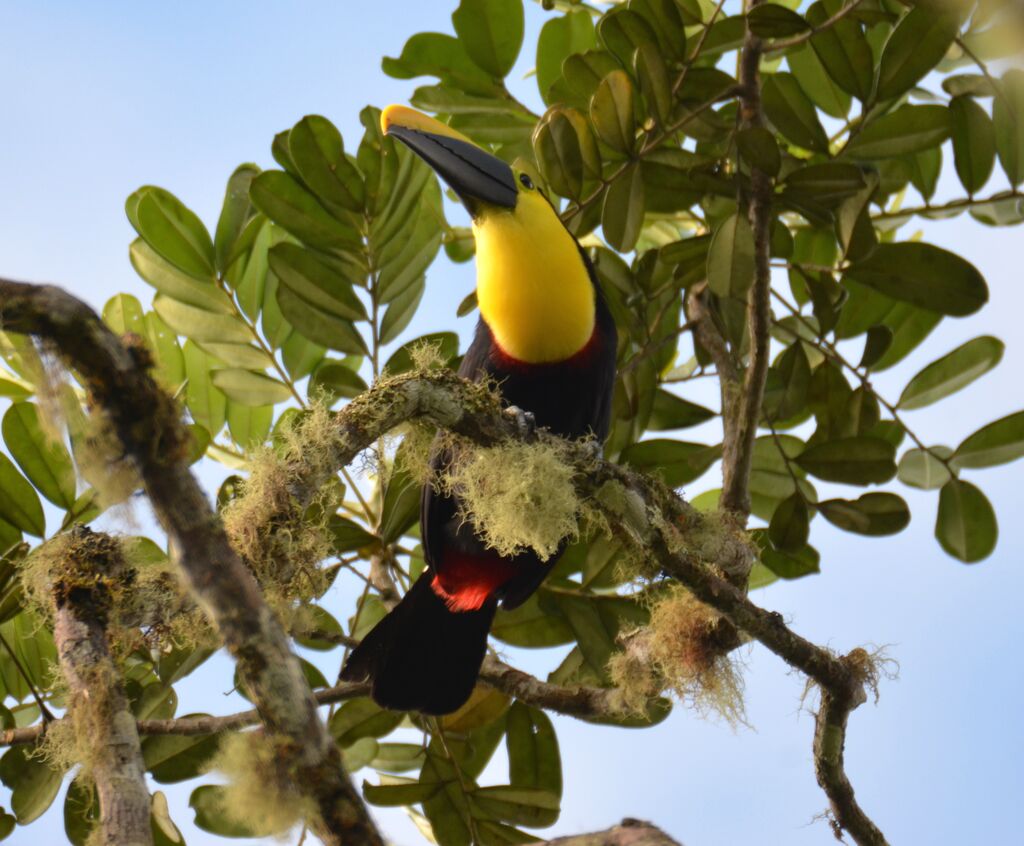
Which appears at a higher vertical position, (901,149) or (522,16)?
(522,16)

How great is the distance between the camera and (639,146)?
2713 mm

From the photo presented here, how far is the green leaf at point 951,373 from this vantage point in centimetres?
293

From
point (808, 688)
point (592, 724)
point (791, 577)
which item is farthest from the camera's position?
point (791, 577)

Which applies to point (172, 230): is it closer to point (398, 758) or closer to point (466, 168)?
point (466, 168)

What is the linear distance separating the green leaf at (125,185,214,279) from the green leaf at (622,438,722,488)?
3.90 feet

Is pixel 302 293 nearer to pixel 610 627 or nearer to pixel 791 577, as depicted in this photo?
pixel 610 627

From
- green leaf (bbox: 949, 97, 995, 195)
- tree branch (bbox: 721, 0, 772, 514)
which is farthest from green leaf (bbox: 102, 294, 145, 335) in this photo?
green leaf (bbox: 949, 97, 995, 195)

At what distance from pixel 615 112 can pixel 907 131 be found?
2.17 ft

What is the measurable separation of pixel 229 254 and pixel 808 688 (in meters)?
1.73

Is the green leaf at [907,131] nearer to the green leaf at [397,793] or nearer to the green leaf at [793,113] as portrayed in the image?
the green leaf at [793,113]

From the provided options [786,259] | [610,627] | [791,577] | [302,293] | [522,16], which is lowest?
[610,627]

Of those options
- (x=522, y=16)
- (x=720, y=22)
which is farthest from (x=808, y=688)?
(x=522, y=16)

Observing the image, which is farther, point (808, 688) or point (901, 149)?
point (901, 149)

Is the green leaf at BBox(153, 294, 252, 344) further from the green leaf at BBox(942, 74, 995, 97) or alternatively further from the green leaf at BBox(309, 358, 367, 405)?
the green leaf at BBox(942, 74, 995, 97)
